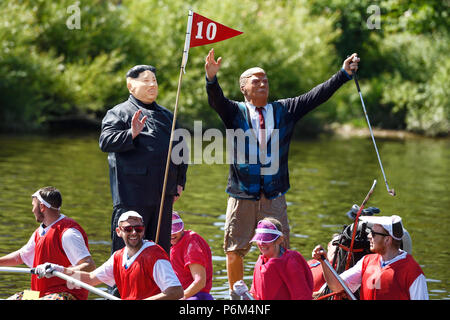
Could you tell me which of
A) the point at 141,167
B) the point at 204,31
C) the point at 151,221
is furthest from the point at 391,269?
the point at 204,31

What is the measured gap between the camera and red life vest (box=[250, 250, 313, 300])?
704 cm

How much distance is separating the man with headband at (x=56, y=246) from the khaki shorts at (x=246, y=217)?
1648 millimetres

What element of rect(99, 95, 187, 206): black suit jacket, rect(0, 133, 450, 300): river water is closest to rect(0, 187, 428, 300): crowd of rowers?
rect(99, 95, 187, 206): black suit jacket

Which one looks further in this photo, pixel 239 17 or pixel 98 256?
pixel 239 17

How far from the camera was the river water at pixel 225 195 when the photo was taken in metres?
12.7

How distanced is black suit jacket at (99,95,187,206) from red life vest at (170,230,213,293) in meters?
0.45

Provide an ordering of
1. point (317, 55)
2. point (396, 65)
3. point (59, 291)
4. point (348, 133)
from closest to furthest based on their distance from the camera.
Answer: point (59, 291), point (317, 55), point (348, 133), point (396, 65)

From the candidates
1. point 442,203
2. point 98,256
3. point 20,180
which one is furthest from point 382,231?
point 20,180

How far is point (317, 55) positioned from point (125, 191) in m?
35.2

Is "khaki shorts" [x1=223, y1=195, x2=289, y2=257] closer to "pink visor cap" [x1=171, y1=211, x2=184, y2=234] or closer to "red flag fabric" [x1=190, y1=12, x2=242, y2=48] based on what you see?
"pink visor cap" [x1=171, y1=211, x2=184, y2=234]

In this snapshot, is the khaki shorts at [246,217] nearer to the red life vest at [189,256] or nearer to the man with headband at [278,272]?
the red life vest at [189,256]

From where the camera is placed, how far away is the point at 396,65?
4984cm

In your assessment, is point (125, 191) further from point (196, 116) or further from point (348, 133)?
point (348, 133)
